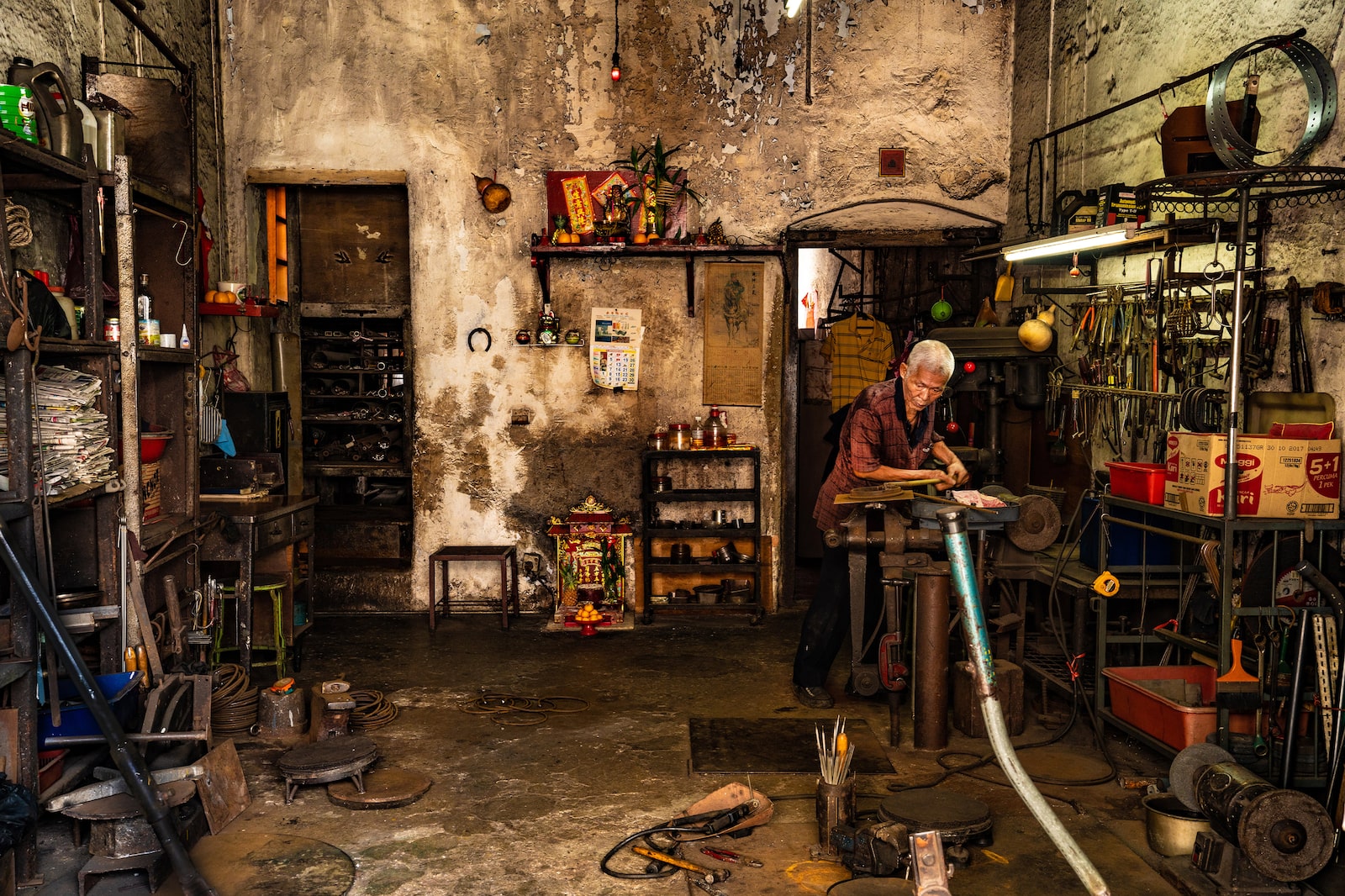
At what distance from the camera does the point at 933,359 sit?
507 centimetres

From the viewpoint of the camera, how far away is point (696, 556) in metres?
7.71

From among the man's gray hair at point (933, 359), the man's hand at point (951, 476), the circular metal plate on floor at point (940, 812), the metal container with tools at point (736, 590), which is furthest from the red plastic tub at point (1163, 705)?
the metal container with tools at point (736, 590)

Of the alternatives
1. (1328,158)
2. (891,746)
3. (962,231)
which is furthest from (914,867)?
(962,231)

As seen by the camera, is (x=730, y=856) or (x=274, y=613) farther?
(x=274, y=613)

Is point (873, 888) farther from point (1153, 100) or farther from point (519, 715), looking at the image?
point (1153, 100)

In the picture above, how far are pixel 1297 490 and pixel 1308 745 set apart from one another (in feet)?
3.34

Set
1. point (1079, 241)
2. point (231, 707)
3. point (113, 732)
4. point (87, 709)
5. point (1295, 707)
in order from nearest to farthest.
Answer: point (113, 732) < point (1295, 707) < point (87, 709) < point (231, 707) < point (1079, 241)

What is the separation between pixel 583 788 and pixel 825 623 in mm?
1676

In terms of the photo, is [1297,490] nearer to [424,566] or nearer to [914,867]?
[914,867]

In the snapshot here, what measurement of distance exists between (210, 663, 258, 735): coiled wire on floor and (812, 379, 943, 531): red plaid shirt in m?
3.05

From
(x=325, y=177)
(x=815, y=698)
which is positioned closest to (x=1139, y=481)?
(x=815, y=698)

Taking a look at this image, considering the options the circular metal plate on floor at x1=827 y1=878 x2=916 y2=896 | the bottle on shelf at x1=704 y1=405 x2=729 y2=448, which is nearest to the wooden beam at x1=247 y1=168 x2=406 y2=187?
the bottle on shelf at x1=704 y1=405 x2=729 y2=448

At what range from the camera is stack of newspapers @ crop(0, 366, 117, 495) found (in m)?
4.03

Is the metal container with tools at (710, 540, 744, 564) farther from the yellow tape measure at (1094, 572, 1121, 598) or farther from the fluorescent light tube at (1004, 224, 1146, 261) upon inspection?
the yellow tape measure at (1094, 572, 1121, 598)
